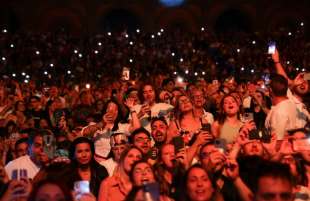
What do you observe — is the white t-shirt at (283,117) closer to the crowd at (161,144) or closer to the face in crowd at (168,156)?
the crowd at (161,144)

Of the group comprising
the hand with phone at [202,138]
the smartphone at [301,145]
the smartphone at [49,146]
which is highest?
the smartphone at [49,146]

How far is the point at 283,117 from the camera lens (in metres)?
7.79

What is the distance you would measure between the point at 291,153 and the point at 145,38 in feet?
60.4

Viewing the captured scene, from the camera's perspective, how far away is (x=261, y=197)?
4625 mm

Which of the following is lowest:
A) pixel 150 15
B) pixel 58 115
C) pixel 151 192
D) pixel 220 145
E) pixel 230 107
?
pixel 151 192

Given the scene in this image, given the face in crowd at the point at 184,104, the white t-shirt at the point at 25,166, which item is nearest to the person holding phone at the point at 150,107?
the face in crowd at the point at 184,104

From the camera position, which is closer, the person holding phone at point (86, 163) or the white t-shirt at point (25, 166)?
the person holding phone at point (86, 163)

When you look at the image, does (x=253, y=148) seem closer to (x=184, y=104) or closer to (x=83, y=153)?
(x=83, y=153)

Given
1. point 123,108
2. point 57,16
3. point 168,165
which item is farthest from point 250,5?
point 168,165

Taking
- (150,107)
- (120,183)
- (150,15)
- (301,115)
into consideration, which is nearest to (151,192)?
(120,183)

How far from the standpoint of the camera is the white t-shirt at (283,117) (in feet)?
25.6

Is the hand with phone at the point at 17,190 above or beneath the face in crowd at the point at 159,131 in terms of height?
beneath

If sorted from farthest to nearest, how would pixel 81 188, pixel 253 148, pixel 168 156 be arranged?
pixel 168 156, pixel 253 148, pixel 81 188

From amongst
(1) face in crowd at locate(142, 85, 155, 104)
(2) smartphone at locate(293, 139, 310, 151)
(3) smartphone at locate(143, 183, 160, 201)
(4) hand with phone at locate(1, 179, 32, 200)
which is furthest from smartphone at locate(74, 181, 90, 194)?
(1) face in crowd at locate(142, 85, 155, 104)
